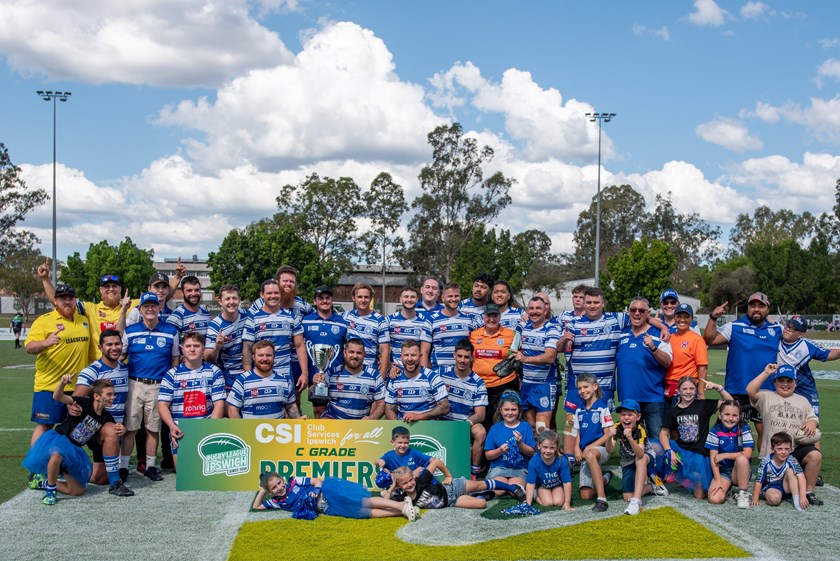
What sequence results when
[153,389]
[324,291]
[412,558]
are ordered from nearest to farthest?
[412,558], [153,389], [324,291]

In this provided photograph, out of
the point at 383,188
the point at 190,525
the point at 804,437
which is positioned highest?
the point at 383,188

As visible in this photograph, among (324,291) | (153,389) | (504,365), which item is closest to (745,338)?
(504,365)

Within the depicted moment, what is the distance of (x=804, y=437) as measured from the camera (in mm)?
6586

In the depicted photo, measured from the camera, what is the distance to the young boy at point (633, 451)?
6.22 m

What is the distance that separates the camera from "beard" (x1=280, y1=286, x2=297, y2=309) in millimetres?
7734

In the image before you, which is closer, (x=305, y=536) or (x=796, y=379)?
(x=305, y=536)

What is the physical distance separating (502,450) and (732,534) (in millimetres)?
1900

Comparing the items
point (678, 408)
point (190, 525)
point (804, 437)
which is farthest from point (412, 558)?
point (804, 437)

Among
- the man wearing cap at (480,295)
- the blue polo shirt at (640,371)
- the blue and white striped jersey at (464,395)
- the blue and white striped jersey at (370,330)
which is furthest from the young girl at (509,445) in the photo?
the blue and white striped jersey at (370,330)

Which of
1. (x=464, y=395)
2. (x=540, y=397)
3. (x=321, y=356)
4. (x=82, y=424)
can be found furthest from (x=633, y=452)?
(x=82, y=424)

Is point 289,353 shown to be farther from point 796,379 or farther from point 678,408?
point 796,379

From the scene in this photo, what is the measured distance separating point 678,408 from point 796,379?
134 centimetres

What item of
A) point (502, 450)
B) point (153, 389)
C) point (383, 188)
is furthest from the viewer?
point (383, 188)

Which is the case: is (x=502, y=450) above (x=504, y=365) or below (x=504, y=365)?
below
